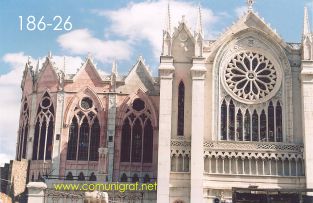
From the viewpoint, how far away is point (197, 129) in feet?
135

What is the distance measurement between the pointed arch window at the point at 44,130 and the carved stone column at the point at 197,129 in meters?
14.4

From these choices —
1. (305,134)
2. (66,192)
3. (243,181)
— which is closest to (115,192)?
(66,192)

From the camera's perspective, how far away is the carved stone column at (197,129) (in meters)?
39.9

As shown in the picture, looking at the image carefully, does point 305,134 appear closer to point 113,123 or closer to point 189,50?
point 189,50

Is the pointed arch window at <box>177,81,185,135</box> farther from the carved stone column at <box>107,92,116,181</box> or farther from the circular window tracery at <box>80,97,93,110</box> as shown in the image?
the circular window tracery at <box>80,97,93,110</box>

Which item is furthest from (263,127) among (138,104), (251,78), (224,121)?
(138,104)

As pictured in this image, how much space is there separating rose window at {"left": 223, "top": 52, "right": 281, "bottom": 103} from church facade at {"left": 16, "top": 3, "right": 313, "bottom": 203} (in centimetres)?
9

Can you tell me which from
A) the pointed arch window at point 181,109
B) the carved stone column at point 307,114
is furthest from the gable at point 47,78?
the carved stone column at point 307,114

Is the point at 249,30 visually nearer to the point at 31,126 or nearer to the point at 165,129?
the point at 165,129

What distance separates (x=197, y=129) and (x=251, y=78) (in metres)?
7.11

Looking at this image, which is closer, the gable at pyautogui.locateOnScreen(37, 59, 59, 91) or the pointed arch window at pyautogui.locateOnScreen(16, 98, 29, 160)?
the gable at pyautogui.locateOnScreen(37, 59, 59, 91)

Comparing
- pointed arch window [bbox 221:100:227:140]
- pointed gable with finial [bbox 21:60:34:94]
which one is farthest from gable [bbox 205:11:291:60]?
pointed gable with finial [bbox 21:60:34:94]

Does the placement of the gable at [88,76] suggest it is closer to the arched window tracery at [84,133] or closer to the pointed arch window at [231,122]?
the arched window tracery at [84,133]

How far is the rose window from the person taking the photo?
43781 mm
